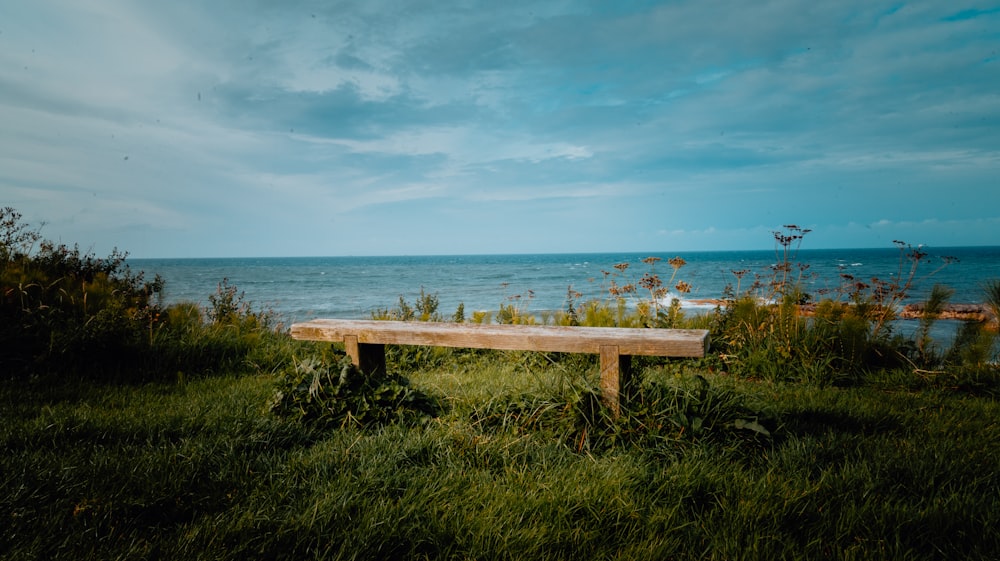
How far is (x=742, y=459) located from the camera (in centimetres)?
285

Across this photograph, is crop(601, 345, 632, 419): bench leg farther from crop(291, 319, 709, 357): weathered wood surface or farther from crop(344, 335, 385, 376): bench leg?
crop(344, 335, 385, 376): bench leg

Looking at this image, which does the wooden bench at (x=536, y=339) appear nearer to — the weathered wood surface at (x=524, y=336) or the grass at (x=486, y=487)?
the weathered wood surface at (x=524, y=336)

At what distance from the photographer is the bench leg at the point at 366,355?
4.03m

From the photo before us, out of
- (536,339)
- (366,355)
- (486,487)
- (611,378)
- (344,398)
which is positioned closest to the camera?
→ (486,487)

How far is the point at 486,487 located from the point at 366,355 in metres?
1.96

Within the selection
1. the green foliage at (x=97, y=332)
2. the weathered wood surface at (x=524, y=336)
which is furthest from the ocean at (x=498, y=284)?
the weathered wood surface at (x=524, y=336)

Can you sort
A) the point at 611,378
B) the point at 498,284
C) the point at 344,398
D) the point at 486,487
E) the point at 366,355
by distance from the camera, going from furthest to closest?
the point at 498,284 < the point at 366,355 < the point at 344,398 < the point at 611,378 < the point at 486,487

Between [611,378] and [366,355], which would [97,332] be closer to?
[366,355]

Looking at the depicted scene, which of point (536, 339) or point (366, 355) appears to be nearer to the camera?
point (536, 339)

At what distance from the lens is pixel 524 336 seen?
140 inches

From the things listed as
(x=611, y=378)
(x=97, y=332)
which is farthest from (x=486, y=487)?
Answer: (x=97, y=332)

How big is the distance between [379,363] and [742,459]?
2.73 m

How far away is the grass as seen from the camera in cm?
204

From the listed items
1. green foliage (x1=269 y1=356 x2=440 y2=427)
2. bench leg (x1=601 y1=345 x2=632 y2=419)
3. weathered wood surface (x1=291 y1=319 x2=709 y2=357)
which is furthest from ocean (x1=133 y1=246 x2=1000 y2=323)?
green foliage (x1=269 y1=356 x2=440 y2=427)
